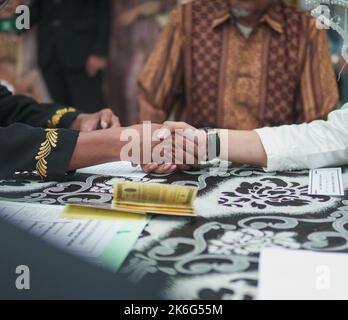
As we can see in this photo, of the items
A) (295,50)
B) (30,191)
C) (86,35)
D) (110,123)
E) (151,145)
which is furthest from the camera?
(86,35)

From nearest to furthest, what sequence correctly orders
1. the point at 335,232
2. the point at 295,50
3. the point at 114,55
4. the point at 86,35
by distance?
the point at 335,232, the point at 295,50, the point at 86,35, the point at 114,55

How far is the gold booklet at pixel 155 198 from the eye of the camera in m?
0.90

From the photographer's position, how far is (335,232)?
0.85 metres

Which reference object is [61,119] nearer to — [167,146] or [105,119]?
[105,119]

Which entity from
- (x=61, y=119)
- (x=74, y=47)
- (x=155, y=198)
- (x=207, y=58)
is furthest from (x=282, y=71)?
(x=74, y=47)

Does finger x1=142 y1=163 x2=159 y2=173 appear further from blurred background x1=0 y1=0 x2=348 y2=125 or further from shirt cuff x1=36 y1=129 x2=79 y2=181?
blurred background x1=0 y1=0 x2=348 y2=125

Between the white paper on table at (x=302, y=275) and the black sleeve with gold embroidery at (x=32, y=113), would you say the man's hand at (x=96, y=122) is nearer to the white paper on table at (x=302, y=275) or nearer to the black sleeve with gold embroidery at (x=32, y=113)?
the black sleeve with gold embroidery at (x=32, y=113)

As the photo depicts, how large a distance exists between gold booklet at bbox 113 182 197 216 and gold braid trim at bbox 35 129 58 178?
10.5 inches

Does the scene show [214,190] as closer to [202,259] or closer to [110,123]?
[202,259]

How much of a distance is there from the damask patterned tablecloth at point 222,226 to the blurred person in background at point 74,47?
2.06m

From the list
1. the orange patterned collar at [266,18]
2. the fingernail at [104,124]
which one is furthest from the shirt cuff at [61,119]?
the orange patterned collar at [266,18]

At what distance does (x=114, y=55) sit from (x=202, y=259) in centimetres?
281

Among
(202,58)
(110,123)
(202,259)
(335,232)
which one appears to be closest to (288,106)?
(202,58)

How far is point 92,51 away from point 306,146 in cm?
213
